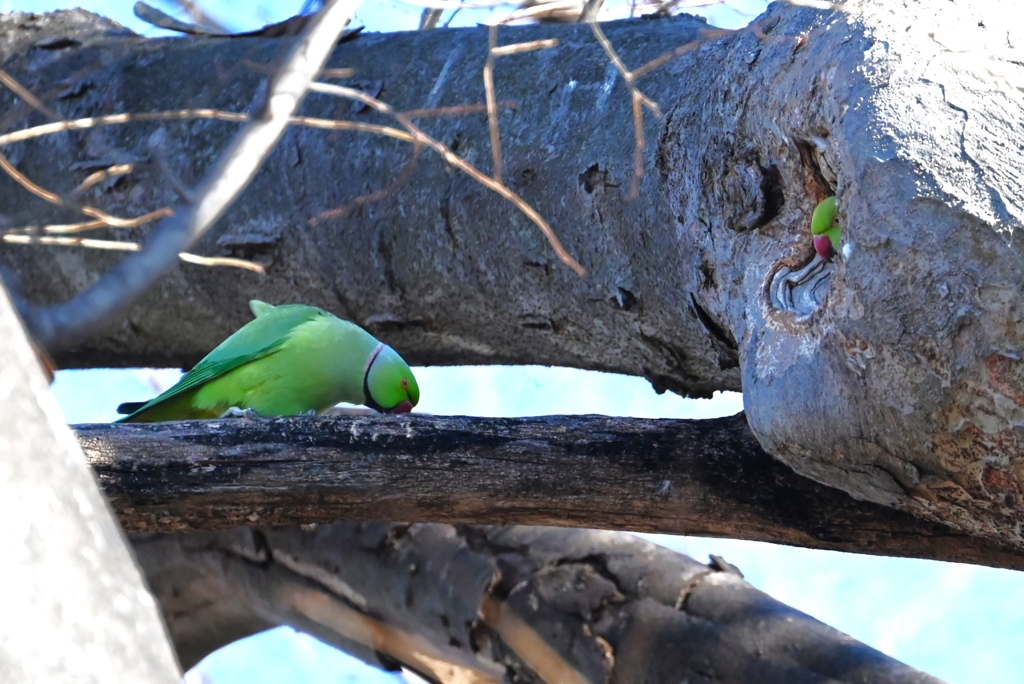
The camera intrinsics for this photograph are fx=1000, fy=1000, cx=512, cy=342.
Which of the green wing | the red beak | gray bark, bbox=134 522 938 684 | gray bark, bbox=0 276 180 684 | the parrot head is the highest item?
gray bark, bbox=0 276 180 684

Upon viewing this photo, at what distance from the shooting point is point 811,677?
144 centimetres

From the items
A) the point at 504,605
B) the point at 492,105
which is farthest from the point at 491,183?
the point at 504,605

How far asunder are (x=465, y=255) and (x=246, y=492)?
0.74 meters

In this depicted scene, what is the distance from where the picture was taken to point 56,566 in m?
0.37

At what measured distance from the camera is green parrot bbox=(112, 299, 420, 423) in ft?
7.07

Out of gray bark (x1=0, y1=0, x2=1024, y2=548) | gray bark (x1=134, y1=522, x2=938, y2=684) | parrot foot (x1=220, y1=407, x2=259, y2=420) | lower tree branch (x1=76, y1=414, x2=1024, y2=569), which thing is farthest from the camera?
parrot foot (x1=220, y1=407, x2=259, y2=420)

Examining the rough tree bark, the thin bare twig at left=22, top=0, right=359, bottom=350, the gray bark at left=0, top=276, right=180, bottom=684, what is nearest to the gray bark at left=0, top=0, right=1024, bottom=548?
the rough tree bark

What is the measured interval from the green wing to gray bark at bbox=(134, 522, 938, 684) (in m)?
0.33

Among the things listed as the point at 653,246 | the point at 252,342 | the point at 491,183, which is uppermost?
the point at 491,183

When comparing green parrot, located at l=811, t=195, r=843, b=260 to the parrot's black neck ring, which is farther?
the parrot's black neck ring

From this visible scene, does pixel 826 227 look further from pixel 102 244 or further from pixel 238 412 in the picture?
pixel 238 412

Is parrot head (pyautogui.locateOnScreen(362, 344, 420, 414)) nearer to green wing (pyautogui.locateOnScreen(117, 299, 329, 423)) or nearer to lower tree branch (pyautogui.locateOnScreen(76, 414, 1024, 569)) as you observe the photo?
green wing (pyautogui.locateOnScreen(117, 299, 329, 423))

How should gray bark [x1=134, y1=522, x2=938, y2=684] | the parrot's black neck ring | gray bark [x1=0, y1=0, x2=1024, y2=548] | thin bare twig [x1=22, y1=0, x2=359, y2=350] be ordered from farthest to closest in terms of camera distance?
the parrot's black neck ring
gray bark [x1=134, y1=522, x2=938, y2=684]
gray bark [x1=0, y1=0, x2=1024, y2=548]
thin bare twig [x1=22, y1=0, x2=359, y2=350]

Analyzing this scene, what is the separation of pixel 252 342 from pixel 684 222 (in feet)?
3.40
